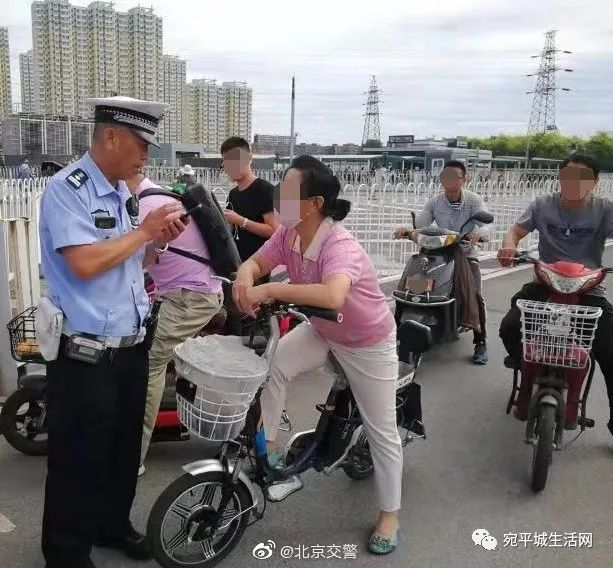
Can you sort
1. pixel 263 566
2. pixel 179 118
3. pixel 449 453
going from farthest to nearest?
pixel 179 118, pixel 449 453, pixel 263 566

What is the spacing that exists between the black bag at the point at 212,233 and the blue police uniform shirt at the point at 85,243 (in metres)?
0.66

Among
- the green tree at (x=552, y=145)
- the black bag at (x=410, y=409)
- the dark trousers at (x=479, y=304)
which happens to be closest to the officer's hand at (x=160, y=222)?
the black bag at (x=410, y=409)

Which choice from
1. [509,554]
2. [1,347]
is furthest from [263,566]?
[1,347]

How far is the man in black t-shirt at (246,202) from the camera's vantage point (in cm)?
454

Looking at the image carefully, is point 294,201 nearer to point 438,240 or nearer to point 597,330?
point 597,330

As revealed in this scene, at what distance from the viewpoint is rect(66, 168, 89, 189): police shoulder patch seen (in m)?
2.12

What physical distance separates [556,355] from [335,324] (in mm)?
1419

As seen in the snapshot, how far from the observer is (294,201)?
2.50 metres

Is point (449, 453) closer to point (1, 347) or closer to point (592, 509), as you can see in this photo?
point (592, 509)

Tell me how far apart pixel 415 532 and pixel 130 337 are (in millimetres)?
1726

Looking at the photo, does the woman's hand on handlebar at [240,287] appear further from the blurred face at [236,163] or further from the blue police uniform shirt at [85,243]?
the blurred face at [236,163]

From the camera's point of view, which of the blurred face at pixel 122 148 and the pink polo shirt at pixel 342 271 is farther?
the pink polo shirt at pixel 342 271

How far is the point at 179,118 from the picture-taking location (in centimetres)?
5409

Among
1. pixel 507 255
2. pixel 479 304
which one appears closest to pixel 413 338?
pixel 507 255
